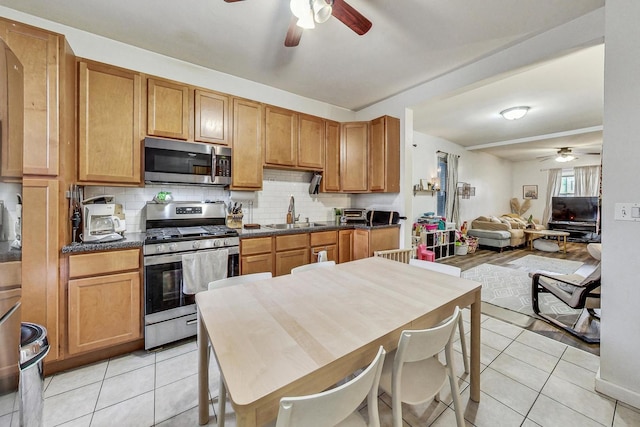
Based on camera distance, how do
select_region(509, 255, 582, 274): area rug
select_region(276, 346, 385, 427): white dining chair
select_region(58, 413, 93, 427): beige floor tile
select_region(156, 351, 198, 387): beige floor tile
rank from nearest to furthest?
select_region(276, 346, 385, 427): white dining chair
select_region(58, 413, 93, 427): beige floor tile
select_region(156, 351, 198, 387): beige floor tile
select_region(509, 255, 582, 274): area rug

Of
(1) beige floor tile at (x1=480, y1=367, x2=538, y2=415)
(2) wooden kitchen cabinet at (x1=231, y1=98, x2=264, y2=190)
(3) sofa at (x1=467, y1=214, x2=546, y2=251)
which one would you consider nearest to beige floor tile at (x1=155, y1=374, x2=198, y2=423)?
(2) wooden kitchen cabinet at (x1=231, y1=98, x2=264, y2=190)

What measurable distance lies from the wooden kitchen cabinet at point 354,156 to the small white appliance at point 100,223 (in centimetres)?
266

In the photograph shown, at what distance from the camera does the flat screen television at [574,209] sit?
7.40 metres

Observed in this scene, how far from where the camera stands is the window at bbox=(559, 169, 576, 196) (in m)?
7.83

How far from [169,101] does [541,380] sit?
3.85m

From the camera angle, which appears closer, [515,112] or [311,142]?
[311,142]

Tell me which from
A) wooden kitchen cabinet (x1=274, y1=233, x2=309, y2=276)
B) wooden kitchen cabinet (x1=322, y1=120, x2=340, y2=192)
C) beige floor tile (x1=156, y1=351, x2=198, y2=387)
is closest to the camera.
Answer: beige floor tile (x1=156, y1=351, x2=198, y2=387)

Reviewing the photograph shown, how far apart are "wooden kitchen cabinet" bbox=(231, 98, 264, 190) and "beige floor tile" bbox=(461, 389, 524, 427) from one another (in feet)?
8.73

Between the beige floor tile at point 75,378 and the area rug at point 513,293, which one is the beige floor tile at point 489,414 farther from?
the beige floor tile at point 75,378

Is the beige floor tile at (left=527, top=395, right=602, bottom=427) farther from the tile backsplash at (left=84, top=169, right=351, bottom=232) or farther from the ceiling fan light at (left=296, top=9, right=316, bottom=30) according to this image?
the tile backsplash at (left=84, top=169, right=351, bottom=232)

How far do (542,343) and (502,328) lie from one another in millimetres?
314

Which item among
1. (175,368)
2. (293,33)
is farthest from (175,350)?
(293,33)

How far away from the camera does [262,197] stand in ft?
→ 11.0

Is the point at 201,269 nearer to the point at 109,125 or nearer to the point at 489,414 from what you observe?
the point at 109,125
